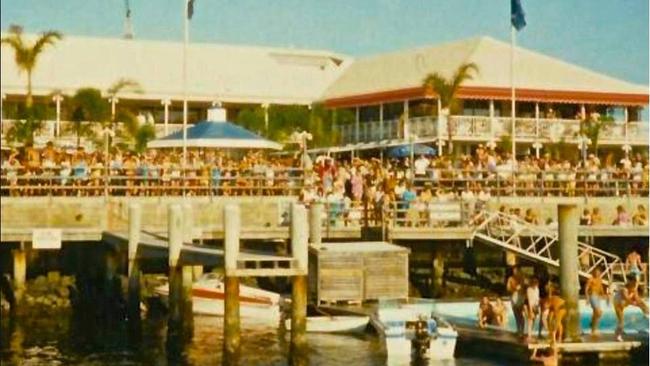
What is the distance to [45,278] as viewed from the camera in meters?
27.6

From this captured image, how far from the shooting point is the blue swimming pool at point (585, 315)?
841 inches

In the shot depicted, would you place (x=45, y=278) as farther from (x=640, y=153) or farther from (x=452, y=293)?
(x=640, y=153)

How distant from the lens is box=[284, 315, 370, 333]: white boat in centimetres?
2200

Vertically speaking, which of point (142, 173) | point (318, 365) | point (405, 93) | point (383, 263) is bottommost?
point (318, 365)

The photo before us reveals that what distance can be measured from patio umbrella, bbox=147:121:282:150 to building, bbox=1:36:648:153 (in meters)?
13.7

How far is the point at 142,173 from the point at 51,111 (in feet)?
42.0

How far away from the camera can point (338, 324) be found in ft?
72.2

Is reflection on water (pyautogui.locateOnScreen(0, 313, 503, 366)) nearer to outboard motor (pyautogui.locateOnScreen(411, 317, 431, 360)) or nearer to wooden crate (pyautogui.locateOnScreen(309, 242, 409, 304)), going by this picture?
outboard motor (pyautogui.locateOnScreen(411, 317, 431, 360))

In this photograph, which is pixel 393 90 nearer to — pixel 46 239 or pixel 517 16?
pixel 517 16

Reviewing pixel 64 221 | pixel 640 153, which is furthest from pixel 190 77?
pixel 64 221

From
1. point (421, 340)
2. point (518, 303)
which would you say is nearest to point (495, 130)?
point (518, 303)

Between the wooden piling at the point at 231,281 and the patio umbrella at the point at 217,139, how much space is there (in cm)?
846

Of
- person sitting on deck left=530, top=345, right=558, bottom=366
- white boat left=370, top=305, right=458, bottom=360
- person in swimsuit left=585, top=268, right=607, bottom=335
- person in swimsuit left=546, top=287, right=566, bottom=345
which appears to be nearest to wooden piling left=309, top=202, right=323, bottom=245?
white boat left=370, top=305, right=458, bottom=360

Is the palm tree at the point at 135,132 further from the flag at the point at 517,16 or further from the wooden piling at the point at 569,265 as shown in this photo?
the wooden piling at the point at 569,265
